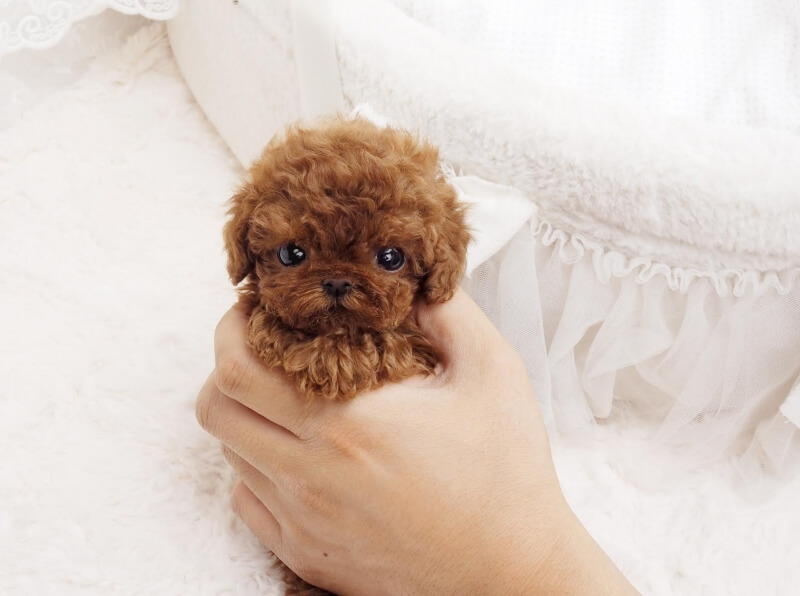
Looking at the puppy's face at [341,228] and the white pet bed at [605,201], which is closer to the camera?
the puppy's face at [341,228]

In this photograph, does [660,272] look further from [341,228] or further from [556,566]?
[341,228]

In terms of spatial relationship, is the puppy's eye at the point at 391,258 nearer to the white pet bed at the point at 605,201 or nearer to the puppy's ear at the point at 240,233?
the puppy's ear at the point at 240,233

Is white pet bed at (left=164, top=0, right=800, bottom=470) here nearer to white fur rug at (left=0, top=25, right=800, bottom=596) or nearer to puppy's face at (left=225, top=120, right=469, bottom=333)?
white fur rug at (left=0, top=25, right=800, bottom=596)

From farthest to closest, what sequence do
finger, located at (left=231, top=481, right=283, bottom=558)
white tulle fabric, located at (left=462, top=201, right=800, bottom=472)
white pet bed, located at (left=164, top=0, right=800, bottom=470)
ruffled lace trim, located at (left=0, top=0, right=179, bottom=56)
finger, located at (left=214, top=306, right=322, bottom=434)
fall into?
ruffled lace trim, located at (left=0, top=0, right=179, bottom=56), white tulle fabric, located at (left=462, top=201, right=800, bottom=472), white pet bed, located at (left=164, top=0, right=800, bottom=470), finger, located at (left=231, top=481, right=283, bottom=558), finger, located at (left=214, top=306, right=322, bottom=434)

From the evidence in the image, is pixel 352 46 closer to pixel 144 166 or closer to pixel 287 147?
pixel 287 147

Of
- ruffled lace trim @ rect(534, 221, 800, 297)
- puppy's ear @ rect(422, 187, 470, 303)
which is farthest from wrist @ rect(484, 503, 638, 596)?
ruffled lace trim @ rect(534, 221, 800, 297)

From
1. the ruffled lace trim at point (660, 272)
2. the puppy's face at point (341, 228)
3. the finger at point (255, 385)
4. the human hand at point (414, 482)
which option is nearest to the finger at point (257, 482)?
the human hand at point (414, 482)
